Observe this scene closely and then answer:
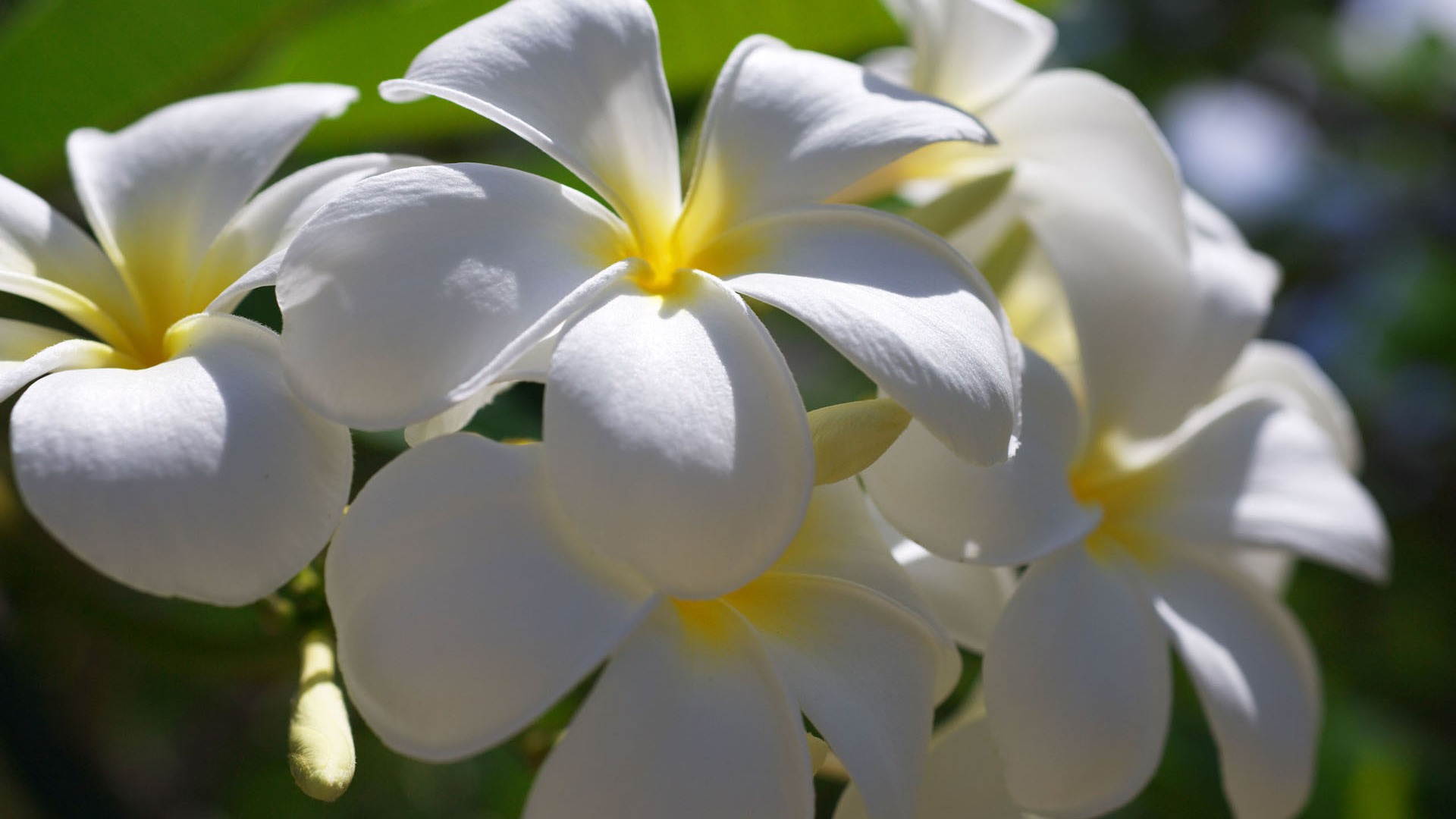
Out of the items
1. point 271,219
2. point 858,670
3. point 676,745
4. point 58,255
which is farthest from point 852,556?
point 58,255

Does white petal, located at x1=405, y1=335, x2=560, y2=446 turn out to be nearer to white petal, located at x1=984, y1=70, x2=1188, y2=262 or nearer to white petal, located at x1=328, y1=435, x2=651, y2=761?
white petal, located at x1=328, y1=435, x2=651, y2=761

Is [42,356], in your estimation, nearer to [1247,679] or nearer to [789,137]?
[789,137]

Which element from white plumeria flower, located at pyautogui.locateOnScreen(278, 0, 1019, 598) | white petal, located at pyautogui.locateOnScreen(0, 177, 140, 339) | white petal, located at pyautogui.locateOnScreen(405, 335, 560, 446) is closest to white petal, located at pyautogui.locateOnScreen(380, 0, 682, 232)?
white plumeria flower, located at pyautogui.locateOnScreen(278, 0, 1019, 598)

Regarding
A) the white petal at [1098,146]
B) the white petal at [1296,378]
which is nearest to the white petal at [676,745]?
the white petal at [1098,146]

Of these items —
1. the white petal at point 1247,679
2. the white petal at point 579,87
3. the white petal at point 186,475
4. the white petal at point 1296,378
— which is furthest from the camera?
the white petal at point 1296,378

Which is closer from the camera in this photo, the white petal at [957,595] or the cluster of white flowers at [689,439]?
the cluster of white flowers at [689,439]

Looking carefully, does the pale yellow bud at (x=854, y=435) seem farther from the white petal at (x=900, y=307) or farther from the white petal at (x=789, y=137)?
the white petal at (x=789, y=137)
